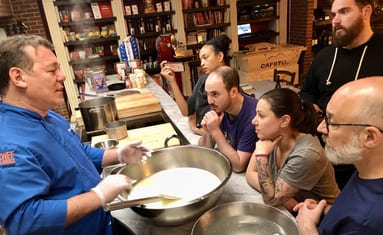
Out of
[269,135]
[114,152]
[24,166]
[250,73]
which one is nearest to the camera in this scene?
[24,166]

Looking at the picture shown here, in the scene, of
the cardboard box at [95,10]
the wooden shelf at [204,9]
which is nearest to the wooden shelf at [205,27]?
the wooden shelf at [204,9]

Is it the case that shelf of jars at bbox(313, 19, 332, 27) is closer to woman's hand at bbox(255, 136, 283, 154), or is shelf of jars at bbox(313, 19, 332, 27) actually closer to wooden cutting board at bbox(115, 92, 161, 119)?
wooden cutting board at bbox(115, 92, 161, 119)

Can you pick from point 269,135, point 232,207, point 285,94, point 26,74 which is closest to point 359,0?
point 285,94

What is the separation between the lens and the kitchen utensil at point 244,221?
102 cm

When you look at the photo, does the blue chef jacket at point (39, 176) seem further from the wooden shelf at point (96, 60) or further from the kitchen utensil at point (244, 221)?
the wooden shelf at point (96, 60)

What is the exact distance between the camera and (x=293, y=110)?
4.52ft

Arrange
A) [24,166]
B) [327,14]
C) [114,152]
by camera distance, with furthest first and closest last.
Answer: [327,14] → [114,152] → [24,166]

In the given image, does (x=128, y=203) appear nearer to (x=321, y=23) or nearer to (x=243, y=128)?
(x=243, y=128)

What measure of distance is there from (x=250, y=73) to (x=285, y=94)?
429 cm

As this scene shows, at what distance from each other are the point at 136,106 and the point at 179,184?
1.31 m

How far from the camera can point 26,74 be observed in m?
1.00

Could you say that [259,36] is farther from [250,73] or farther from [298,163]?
[298,163]

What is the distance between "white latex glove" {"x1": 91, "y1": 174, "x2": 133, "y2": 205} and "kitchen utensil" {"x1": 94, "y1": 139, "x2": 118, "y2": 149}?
903 millimetres

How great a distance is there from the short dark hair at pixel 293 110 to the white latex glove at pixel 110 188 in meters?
0.82
